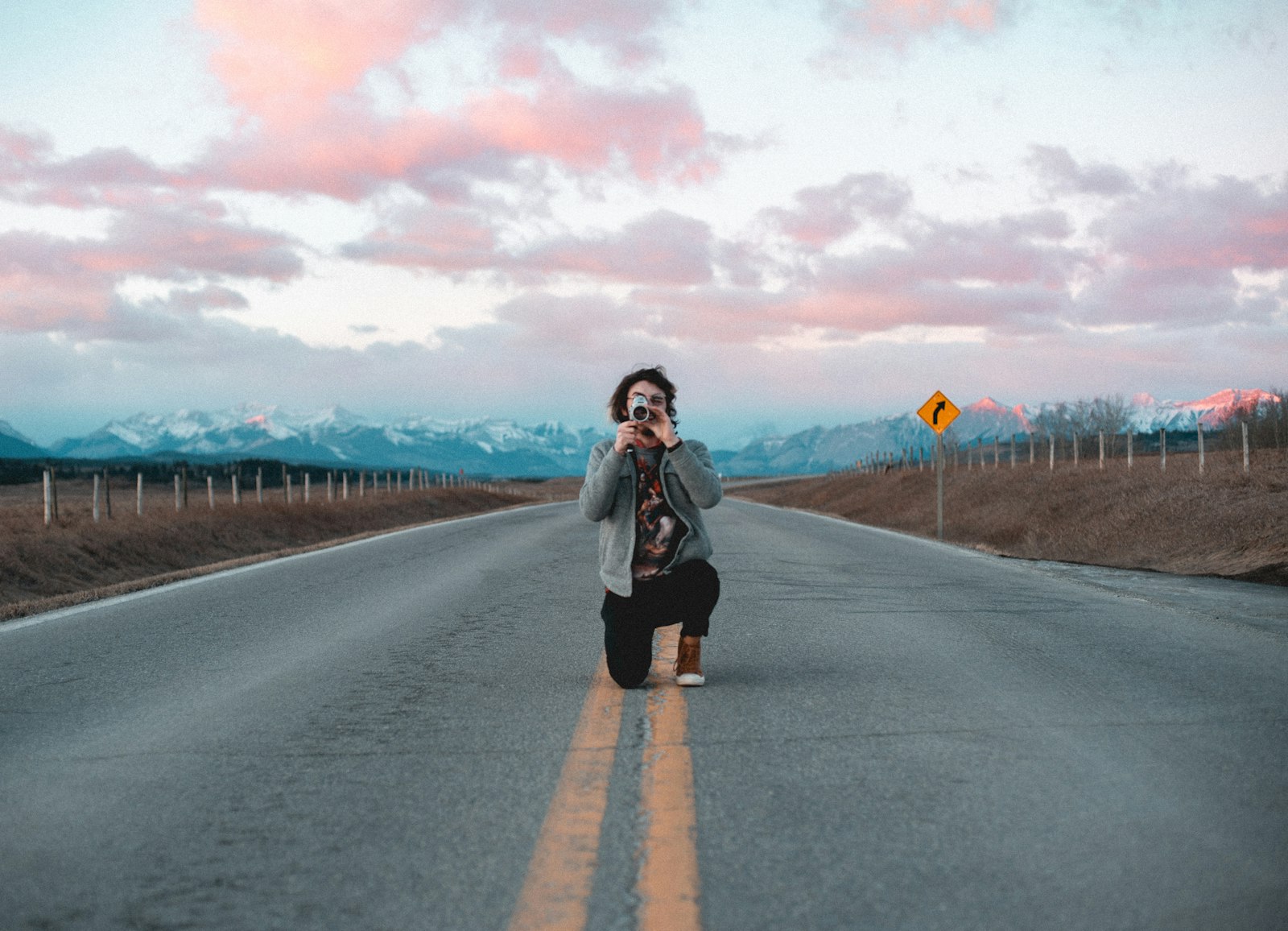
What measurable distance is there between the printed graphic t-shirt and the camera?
393mm

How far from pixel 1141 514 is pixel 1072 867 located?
1856 cm

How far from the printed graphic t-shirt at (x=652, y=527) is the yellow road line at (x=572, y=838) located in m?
0.97

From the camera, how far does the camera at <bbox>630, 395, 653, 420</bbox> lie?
5.21 m

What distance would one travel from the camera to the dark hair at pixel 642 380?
18.2ft

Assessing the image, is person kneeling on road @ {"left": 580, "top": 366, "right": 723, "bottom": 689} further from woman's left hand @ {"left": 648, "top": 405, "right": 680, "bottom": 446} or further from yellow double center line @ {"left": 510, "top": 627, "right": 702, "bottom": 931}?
yellow double center line @ {"left": 510, "top": 627, "right": 702, "bottom": 931}

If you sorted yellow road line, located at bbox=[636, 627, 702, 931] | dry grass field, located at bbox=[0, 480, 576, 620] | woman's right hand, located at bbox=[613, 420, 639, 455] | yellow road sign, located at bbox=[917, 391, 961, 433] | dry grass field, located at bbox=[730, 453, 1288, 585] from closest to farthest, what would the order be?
yellow road line, located at bbox=[636, 627, 702, 931] → woman's right hand, located at bbox=[613, 420, 639, 455] → dry grass field, located at bbox=[0, 480, 576, 620] → dry grass field, located at bbox=[730, 453, 1288, 585] → yellow road sign, located at bbox=[917, 391, 961, 433]

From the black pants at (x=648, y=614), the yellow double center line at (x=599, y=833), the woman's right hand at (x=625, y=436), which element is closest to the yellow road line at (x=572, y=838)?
the yellow double center line at (x=599, y=833)

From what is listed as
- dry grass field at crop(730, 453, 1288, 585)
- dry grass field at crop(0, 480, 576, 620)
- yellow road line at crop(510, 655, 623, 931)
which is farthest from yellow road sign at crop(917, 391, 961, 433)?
yellow road line at crop(510, 655, 623, 931)

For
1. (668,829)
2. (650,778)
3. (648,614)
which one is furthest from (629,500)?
(668,829)

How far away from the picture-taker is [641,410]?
5.21 m

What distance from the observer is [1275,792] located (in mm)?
3535

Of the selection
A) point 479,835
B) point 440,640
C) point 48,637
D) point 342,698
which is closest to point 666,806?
point 479,835

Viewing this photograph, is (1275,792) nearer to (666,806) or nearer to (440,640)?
(666,806)

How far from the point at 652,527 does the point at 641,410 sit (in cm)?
68
